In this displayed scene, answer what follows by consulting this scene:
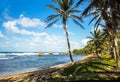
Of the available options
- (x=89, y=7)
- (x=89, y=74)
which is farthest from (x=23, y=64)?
(x=89, y=7)

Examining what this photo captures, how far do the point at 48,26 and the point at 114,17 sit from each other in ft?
33.6

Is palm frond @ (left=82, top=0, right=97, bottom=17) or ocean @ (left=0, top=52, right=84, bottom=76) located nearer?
palm frond @ (left=82, top=0, right=97, bottom=17)

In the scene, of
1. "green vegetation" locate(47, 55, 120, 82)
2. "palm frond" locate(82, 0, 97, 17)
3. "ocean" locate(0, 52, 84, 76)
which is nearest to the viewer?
"green vegetation" locate(47, 55, 120, 82)

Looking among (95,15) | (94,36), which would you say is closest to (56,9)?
(95,15)

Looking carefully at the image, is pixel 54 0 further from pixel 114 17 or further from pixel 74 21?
pixel 114 17

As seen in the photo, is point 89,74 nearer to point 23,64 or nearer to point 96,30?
point 96,30

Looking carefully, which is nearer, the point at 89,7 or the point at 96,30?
the point at 89,7

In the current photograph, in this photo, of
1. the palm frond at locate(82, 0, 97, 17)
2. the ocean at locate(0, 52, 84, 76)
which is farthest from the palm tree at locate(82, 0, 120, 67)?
the ocean at locate(0, 52, 84, 76)

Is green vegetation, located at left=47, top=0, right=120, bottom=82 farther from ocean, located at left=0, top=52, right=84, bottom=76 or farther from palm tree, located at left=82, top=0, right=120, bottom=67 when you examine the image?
ocean, located at left=0, top=52, right=84, bottom=76

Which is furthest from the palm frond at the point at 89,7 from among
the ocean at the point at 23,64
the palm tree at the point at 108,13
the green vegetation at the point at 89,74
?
the ocean at the point at 23,64

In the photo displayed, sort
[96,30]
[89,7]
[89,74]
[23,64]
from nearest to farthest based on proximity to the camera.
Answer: [89,74], [89,7], [96,30], [23,64]

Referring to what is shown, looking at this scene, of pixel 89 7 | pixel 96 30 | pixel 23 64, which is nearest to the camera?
pixel 89 7

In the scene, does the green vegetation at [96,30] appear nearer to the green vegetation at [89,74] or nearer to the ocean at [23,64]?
the green vegetation at [89,74]

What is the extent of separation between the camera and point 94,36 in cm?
5400
